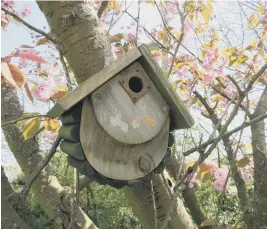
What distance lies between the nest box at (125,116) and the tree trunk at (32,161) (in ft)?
1.30

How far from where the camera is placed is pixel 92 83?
98cm

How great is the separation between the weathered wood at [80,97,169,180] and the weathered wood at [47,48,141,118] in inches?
2.2

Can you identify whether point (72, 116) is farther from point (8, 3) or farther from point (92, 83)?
point (8, 3)

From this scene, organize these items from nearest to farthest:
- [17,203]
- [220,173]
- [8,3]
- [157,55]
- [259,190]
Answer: [17,203] → [259,190] → [220,173] → [157,55] → [8,3]

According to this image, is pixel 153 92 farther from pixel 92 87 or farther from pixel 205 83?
pixel 205 83

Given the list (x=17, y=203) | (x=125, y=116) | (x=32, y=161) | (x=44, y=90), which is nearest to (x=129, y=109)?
(x=125, y=116)

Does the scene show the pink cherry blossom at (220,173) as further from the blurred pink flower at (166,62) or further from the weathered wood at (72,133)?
the weathered wood at (72,133)

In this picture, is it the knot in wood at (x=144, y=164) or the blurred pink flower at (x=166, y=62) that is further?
the blurred pink flower at (x=166, y=62)

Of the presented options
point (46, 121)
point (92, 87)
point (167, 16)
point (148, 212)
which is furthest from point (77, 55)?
point (167, 16)

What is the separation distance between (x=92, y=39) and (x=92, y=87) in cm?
19

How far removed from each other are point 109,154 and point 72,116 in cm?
15

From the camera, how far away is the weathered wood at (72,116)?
1.03 m

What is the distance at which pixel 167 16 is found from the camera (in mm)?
2535

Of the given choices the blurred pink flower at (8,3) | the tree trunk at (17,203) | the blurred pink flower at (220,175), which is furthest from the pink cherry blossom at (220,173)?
the blurred pink flower at (8,3)
